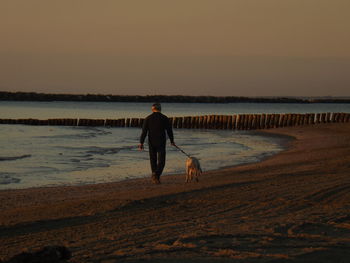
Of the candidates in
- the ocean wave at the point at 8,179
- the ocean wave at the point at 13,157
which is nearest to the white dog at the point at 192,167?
the ocean wave at the point at 8,179

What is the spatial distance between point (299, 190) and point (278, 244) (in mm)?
3973

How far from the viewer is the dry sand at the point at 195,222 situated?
18.1 feet

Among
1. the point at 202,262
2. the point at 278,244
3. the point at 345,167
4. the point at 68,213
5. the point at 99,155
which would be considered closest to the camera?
Answer: the point at 202,262

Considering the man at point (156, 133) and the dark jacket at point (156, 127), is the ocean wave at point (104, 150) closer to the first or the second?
the man at point (156, 133)

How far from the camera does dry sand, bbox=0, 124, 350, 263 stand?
553 centimetres

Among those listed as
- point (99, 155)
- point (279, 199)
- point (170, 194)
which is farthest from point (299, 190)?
point (99, 155)

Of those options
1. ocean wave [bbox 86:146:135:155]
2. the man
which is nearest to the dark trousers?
the man

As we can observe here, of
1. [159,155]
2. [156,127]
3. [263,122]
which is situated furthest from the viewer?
[263,122]

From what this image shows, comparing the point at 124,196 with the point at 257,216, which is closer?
the point at 257,216

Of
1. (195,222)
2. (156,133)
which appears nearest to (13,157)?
(156,133)

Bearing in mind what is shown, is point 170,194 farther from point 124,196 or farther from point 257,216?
point 257,216

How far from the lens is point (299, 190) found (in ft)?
31.7

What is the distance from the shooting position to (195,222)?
7117 mm

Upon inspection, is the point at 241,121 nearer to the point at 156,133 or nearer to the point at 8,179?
the point at 8,179
